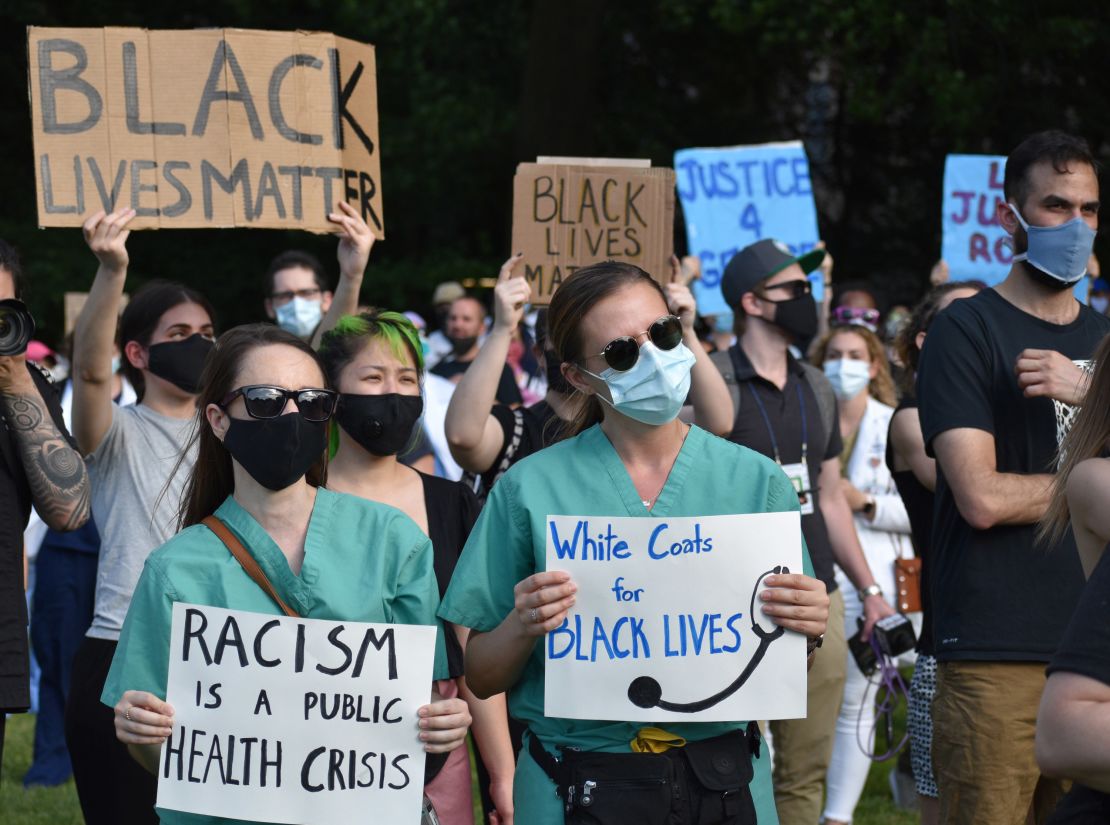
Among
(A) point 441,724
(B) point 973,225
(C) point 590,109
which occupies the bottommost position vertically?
(A) point 441,724

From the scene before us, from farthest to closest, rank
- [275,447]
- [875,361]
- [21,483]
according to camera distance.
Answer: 1. [875,361]
2. [21,483]
3. [275,447]

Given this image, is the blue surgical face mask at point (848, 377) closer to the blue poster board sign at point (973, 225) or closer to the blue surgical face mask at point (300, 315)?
the blue poster board sign at point (973, 225)

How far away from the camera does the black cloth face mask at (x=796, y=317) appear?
20.3 feet

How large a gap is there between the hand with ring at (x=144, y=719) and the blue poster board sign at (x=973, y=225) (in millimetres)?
6372

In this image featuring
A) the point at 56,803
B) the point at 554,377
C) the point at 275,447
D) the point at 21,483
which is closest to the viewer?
the point at 275,447

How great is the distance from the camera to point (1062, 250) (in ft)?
14.0

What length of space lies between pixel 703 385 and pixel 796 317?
853mm

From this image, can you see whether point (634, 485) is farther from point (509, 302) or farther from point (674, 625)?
point (509, 302)

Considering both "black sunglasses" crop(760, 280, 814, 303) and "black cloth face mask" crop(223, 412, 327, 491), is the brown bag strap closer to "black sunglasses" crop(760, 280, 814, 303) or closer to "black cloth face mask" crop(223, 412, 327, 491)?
"black cloth face mask" crop(223, 412, 327, 491)

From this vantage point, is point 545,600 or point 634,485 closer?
point 545,600

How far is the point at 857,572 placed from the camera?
20.8ft

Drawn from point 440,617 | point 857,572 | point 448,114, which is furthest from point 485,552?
point 448,114

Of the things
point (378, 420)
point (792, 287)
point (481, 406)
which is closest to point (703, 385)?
point (481, 406)

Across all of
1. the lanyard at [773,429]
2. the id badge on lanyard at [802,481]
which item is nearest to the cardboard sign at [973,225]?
the lanyard at [773,429]
